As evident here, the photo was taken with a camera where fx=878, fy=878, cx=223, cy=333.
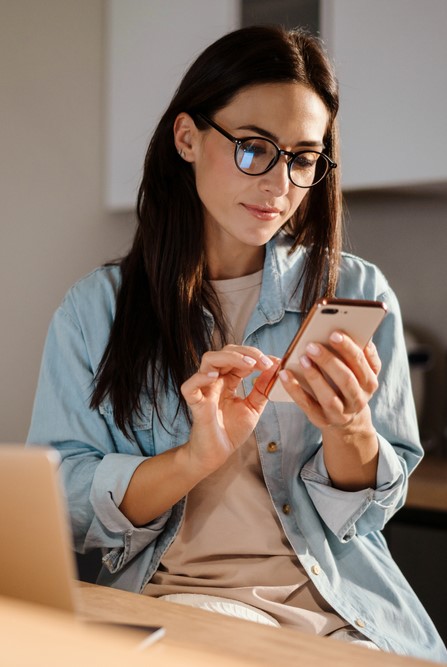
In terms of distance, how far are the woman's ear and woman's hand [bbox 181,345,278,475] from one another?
41 cm

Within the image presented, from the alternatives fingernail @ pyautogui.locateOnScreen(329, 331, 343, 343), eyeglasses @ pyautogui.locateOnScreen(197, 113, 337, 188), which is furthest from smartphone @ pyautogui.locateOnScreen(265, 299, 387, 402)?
eyeglasses @ pyautogui.locateOnScreen(197, 113, 337, 188)

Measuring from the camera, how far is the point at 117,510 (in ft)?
4.02

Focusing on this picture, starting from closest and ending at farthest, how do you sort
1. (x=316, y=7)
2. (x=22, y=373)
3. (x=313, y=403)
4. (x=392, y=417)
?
1. (x=313, y=403)
2. (x=392, y=417)
3. (x=316, y=7)
4. (x=22, y=373)

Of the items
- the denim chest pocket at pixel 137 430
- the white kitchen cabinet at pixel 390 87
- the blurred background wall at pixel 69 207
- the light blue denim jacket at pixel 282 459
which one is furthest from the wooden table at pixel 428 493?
the denim chest pocket at pixel 137 430

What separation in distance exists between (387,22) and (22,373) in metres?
1.25

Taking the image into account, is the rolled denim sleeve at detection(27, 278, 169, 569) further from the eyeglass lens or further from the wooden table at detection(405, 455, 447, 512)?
the wooden table at detection(405, 455, 447, 512)

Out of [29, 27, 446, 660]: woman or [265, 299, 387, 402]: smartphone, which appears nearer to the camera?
[265, 299, 387, 402]: smartphone

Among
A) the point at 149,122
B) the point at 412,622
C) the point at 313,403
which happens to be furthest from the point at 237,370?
the point at 149,122

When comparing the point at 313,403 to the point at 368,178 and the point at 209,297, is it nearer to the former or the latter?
the point at 209,297

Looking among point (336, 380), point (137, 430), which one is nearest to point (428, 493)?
point (137, 430)

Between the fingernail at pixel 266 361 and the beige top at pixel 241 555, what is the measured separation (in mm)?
212

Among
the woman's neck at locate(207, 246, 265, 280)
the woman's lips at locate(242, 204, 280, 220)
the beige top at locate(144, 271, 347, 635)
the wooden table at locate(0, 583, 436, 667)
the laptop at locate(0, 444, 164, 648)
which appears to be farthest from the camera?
the woman's neck at locate(207, 246, 265, 280)

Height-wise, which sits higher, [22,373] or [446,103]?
[446,103]

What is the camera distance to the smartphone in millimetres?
982
